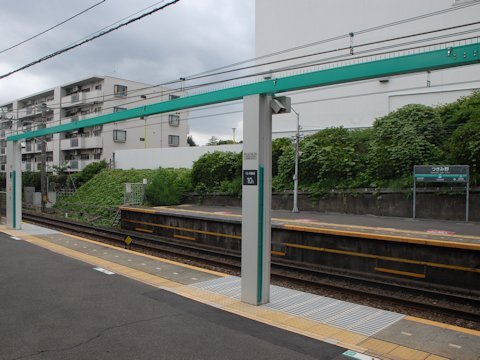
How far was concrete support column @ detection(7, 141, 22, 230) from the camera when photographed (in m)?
16.2

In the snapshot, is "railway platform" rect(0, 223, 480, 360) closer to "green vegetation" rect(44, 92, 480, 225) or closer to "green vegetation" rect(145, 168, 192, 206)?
"green vegetation" rect(44, 92, 480, 225)

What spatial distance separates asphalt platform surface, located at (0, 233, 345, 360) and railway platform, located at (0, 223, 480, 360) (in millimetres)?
12

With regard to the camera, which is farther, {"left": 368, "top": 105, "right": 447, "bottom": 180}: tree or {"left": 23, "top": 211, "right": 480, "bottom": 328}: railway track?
{"left": 368, "top": 105, "right": 447, "bottom": 180}: tree

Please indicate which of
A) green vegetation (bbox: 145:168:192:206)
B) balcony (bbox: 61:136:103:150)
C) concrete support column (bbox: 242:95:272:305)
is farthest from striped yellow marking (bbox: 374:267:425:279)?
balcony (bbox: 61:136:103:150)

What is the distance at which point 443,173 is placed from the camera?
14.9 m

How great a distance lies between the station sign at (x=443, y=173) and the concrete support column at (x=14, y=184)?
1543 centimetres

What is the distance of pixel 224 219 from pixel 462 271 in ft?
28.3

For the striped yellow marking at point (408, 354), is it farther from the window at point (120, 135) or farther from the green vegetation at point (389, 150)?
the window at point (120, 135)

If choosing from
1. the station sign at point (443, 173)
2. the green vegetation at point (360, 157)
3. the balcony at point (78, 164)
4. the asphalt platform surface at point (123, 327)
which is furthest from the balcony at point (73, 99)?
the asphalt platform surface at point (123, 327)

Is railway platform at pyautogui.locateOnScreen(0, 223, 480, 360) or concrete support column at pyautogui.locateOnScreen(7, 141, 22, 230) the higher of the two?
concrete support column at pyautogui.locateOnScreen(7, 141, 22, 230)

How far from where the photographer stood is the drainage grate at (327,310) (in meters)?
5.82

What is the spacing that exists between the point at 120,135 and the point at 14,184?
30.8 metres

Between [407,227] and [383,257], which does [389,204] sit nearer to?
[407,227]

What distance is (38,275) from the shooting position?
827 cm
